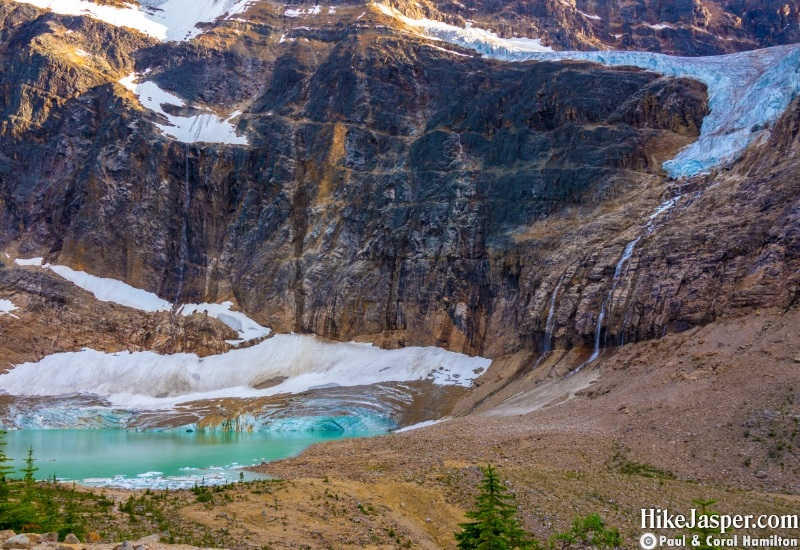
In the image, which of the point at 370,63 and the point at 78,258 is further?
the point at 370,63

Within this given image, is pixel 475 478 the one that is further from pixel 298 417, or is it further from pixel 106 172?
pixel 106 172

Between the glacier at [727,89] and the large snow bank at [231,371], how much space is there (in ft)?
86.0

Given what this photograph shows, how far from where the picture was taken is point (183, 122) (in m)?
82.6

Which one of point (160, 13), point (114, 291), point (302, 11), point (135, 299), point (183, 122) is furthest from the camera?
point (160, 13)

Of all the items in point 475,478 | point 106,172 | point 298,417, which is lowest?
point 298,417

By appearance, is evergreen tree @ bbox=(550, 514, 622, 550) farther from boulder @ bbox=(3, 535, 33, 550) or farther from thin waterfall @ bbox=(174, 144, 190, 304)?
thin waterfall @ bbox=(174, 144, 190, 304)

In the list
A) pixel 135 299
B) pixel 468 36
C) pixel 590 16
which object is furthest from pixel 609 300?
pixel 590 16

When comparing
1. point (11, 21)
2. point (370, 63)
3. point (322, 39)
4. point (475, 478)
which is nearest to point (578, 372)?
point (475, 478)

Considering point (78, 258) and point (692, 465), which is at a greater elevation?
point (78, 258)

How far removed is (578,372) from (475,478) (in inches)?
868

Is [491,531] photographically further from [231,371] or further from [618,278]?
[231,371]

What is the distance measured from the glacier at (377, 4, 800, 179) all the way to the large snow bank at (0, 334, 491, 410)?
86.0ft

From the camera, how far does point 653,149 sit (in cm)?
6081

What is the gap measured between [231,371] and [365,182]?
81.5 feet
